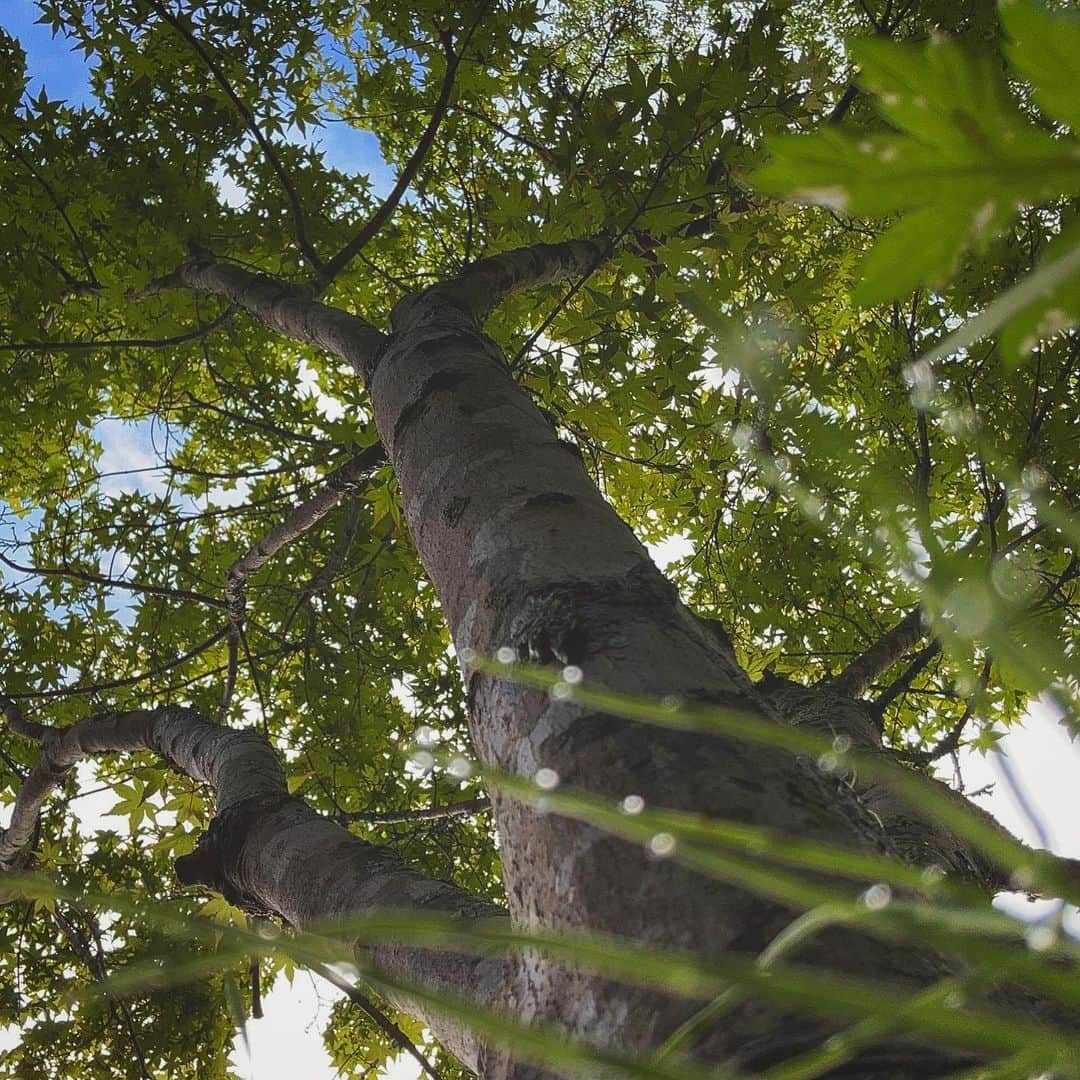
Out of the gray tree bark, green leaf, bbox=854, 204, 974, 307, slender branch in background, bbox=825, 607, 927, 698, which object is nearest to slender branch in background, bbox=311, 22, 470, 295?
the gray tree bark

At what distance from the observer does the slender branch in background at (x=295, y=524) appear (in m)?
2.51

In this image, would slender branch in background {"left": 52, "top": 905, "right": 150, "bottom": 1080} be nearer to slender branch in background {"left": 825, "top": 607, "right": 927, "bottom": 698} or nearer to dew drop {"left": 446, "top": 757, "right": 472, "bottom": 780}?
slender branch in background {"left": 825, "top": 607, "right": 927, "bottom": 698}

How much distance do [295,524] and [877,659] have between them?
2.01m

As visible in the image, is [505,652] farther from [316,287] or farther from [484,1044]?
[316,287]

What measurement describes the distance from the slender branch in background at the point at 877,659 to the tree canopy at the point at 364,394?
1cm

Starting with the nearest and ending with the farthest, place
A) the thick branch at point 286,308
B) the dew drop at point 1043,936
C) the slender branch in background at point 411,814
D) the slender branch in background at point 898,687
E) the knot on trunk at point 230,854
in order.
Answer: the dew drop at point 1043,936 → the knot on trunk at point 230,854 → the thick branch at point 286,308 → the slender branch in background at point 898,687 → the slender branch in background at point 411,814

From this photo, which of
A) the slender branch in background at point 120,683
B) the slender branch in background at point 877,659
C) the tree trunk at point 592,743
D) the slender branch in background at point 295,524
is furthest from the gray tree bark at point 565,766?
the slender branch in background at point 120,683

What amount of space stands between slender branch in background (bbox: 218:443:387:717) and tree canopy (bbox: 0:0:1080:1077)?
2 cm

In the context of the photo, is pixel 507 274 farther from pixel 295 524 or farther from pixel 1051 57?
pixel 1051 57

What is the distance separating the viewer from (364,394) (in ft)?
11.4

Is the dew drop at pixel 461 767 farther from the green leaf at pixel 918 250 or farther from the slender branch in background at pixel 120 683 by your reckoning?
the slender branch in background at pixel 120 683

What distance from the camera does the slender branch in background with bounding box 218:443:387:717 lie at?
2506mm

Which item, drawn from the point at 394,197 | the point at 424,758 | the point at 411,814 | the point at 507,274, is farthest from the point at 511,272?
the point at 424,758

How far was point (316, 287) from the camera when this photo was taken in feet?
8.59
